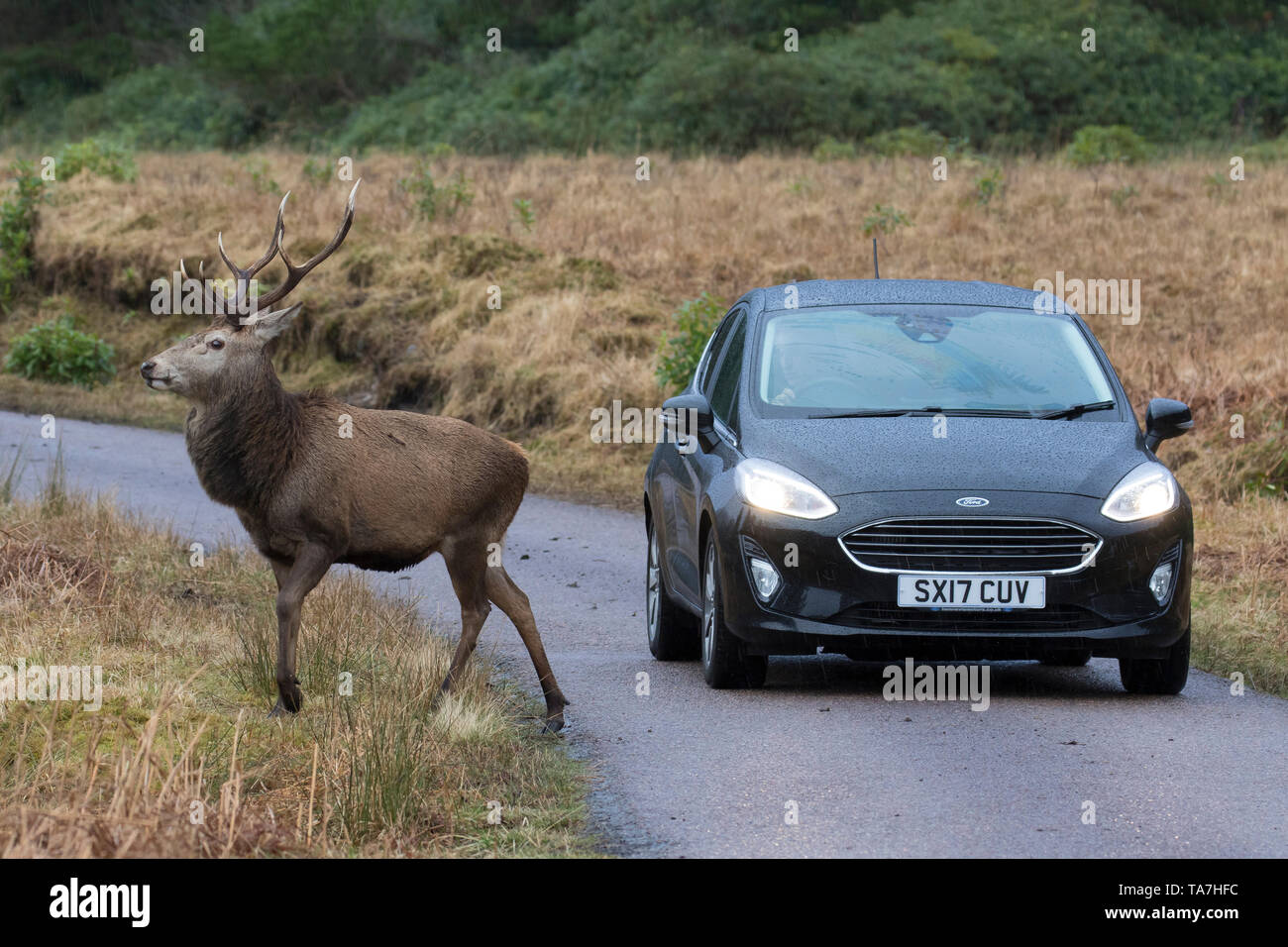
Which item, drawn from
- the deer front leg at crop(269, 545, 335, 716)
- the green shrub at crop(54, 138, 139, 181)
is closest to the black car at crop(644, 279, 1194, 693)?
the deer front leg at crop(269, 545, 335, 716)

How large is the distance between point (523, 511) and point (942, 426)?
755 centimetres

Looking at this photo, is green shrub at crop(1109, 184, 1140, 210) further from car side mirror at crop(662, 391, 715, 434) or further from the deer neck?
the deer neck

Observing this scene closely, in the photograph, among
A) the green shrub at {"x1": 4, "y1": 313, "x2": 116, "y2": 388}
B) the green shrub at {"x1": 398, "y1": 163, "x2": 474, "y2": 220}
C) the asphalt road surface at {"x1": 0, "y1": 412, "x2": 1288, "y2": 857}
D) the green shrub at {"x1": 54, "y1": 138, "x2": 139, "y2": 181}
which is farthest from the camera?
the green shrub at {"x1": 54, "y1": 138, "x2": 139, "y2": 181}

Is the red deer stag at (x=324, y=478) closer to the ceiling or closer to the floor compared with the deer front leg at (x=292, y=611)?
closer to the ceiling

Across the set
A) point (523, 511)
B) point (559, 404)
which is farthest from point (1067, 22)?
point (523, 511)

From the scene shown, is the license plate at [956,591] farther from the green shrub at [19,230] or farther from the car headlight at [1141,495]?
the green shrub at [19,230]

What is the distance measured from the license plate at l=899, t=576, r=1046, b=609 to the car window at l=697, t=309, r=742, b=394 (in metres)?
2.55

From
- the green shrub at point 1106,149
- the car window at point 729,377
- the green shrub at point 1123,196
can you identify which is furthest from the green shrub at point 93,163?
the car window at point 729,377

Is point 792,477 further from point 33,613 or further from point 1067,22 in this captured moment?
point 1067,22

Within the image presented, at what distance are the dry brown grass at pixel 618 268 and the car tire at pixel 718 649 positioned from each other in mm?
6209

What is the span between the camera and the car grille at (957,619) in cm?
803

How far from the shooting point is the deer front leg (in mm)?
7461

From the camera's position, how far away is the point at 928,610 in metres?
8.02

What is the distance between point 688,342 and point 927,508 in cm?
1041
